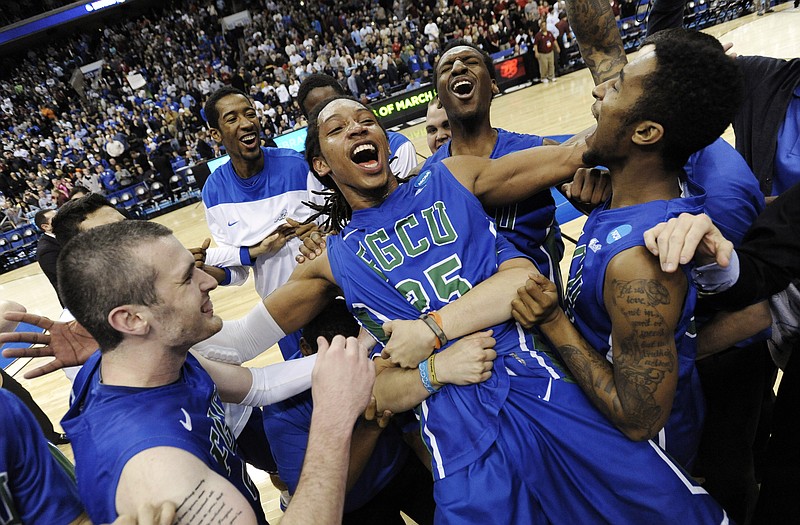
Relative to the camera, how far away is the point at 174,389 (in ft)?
5.46

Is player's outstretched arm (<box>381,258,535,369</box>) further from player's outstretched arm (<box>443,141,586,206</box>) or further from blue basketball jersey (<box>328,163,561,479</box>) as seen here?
player's outstretched arm (<box>443,141,586,206</box>)

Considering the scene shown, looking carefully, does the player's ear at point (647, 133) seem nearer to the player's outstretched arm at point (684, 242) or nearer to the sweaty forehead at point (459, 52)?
the player's outstretched arm at point (684, 242)

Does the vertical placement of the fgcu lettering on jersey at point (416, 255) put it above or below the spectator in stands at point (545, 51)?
above

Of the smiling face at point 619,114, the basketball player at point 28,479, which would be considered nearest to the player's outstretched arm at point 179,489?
the basketball player at point 28,479

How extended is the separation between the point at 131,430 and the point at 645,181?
69.6 inches

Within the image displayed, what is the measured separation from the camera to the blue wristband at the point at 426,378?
5.92 feet

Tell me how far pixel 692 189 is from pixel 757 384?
1021 mm

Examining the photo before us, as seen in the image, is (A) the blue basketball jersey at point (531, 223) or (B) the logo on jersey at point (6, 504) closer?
(B) the logo on jersey at point (6, 504)

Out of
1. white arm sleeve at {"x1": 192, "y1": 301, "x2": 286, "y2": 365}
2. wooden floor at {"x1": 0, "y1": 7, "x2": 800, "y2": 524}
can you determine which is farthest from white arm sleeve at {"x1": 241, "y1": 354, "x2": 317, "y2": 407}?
wooden floor at {"x1": 0, "y1": 7, "x2": 800, "y2": 524}

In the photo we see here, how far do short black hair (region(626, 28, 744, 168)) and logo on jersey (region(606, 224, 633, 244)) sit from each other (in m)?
0.31

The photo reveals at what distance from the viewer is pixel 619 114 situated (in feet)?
5.59

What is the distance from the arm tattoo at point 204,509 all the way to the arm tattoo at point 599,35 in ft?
7.66

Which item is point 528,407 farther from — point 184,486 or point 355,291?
point 184,486

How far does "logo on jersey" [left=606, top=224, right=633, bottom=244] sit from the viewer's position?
1644 mm
